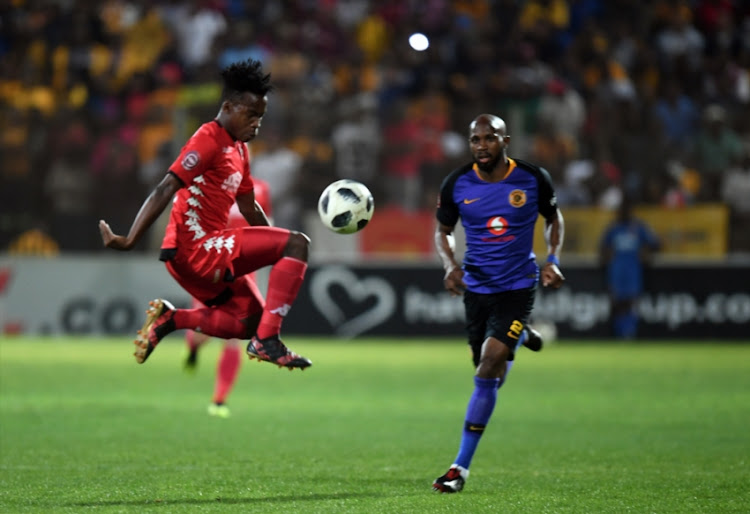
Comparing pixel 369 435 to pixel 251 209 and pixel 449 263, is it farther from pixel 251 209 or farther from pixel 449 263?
pixel 251 209

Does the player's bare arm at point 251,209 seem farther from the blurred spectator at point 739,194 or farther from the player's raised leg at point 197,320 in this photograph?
the blurred spectator at point 739,194

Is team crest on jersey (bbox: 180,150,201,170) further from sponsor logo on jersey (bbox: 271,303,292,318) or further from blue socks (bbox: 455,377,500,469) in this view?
blue socks (bbox: 455,377,500,469)

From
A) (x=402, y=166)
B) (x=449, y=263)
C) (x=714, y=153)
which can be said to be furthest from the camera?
(x=714, y=153)

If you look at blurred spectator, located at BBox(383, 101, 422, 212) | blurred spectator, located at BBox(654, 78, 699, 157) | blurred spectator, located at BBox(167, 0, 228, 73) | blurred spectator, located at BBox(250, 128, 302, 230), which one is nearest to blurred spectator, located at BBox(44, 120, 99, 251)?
blurred spectator, located at BBox(250, 128, 302, 230)

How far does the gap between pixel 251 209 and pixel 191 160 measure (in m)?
0.92

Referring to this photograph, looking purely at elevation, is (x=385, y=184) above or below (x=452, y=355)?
above

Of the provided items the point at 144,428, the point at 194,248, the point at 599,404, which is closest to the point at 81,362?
the point at 144,428

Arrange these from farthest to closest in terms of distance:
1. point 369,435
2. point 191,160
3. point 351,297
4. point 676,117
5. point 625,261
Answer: point 351,297
point 676,117
point 625,261
point 369,435
point 191,160

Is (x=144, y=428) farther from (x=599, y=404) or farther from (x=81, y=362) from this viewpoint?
(x=81, y=362)

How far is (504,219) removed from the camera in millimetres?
8039

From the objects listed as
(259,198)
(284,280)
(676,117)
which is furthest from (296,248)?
(676,117)

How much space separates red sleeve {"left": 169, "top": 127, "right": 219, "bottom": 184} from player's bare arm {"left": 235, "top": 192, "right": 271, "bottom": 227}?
610mm

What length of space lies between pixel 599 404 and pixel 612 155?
6.44m

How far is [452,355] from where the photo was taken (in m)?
17.5
